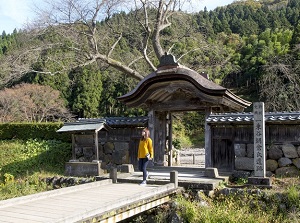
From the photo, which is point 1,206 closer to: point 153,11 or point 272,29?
point 153,11

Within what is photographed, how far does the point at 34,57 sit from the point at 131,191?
38.8ft

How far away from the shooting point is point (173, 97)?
42.7ft

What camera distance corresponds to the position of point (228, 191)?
9.19 m

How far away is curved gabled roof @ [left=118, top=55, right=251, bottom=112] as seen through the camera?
11594 mm

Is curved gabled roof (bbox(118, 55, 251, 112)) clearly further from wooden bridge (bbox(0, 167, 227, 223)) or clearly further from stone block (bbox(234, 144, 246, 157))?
wooden bridge (bbox(0, 167, 227, 223))

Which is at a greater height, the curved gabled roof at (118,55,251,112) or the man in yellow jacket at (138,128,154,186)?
the curved gabled roof at (118,55,251,112)

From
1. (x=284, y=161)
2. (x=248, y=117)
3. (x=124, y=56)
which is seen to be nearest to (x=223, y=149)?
(x=248, y=117)

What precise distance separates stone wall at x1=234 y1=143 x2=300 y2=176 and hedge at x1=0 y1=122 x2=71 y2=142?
9696mm

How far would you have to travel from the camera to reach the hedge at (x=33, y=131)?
60.6 ft

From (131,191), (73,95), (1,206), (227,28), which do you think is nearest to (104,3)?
(131,191)

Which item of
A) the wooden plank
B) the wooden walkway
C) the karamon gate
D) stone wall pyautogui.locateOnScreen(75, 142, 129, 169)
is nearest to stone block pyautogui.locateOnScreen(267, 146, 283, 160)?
the karamon gate

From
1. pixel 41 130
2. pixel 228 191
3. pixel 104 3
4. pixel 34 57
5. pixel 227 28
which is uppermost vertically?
pixel 227 28

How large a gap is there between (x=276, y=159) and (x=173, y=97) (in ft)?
14.2

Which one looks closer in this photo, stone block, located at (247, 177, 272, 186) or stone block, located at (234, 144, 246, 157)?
stone block, located at (247, 177, 272, 186)
